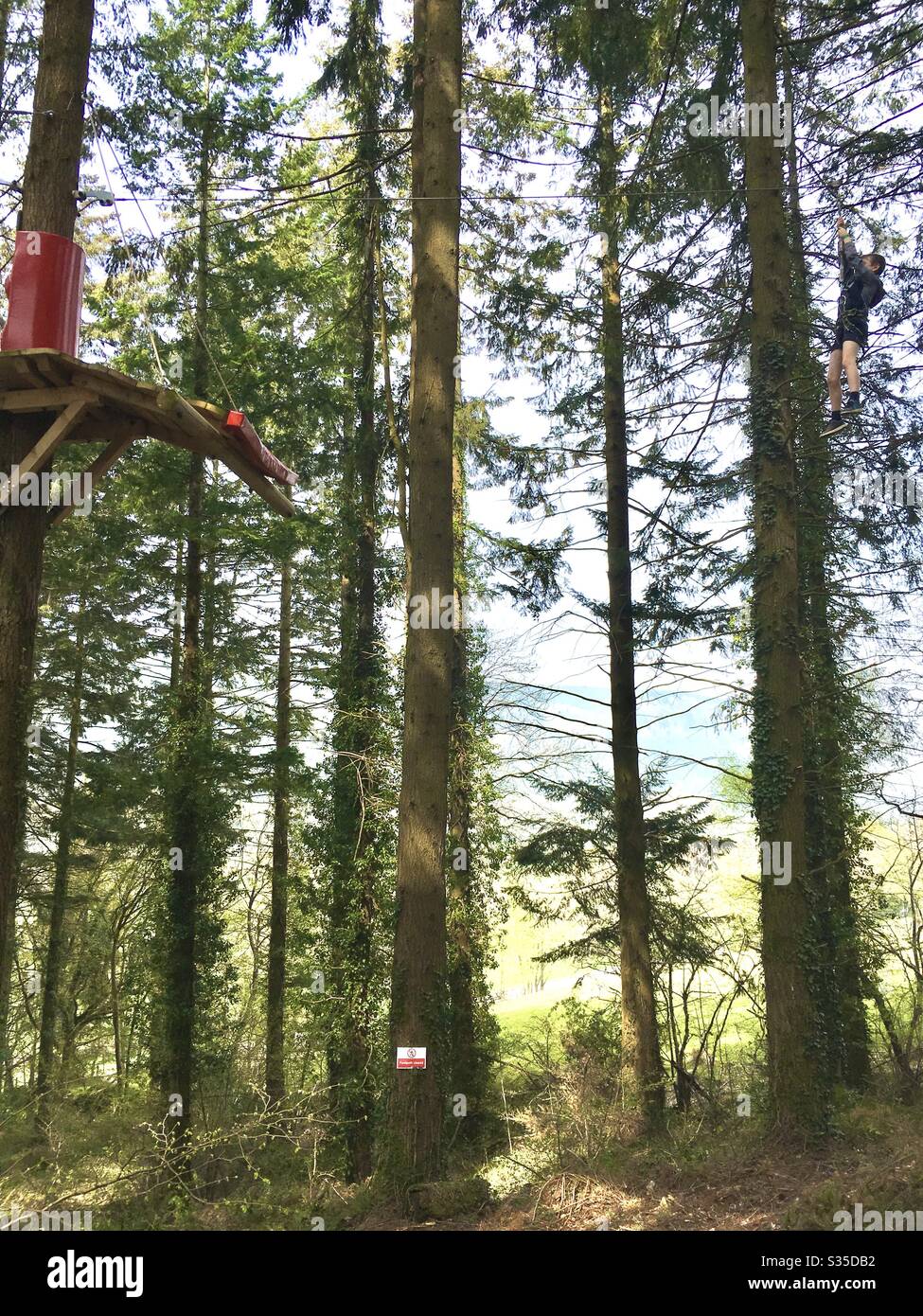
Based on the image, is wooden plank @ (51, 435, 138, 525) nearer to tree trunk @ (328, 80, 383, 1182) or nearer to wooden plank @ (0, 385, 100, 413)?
wooden plank @ (0, 385, 100, 413)

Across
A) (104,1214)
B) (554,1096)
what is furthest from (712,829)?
(104,1214)

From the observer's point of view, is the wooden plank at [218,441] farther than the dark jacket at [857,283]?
No

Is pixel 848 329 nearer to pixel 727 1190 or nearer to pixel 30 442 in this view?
pixel 30 442

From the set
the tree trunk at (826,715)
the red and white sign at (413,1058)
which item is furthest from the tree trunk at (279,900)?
the red and white sign at (413,1058)

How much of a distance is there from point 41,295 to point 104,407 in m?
0.84

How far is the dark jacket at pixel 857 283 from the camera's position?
348 inches

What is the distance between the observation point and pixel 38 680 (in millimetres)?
17000

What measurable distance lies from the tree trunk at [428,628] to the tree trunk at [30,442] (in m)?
2.92

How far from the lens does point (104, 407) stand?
22.5ft

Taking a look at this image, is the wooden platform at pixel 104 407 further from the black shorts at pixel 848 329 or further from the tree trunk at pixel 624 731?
the tree trunk at pixel 624 731

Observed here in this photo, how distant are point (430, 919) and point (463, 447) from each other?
9.42 m

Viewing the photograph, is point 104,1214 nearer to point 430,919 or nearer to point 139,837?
point 430,919

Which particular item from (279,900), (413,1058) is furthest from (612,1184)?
(279,900)
